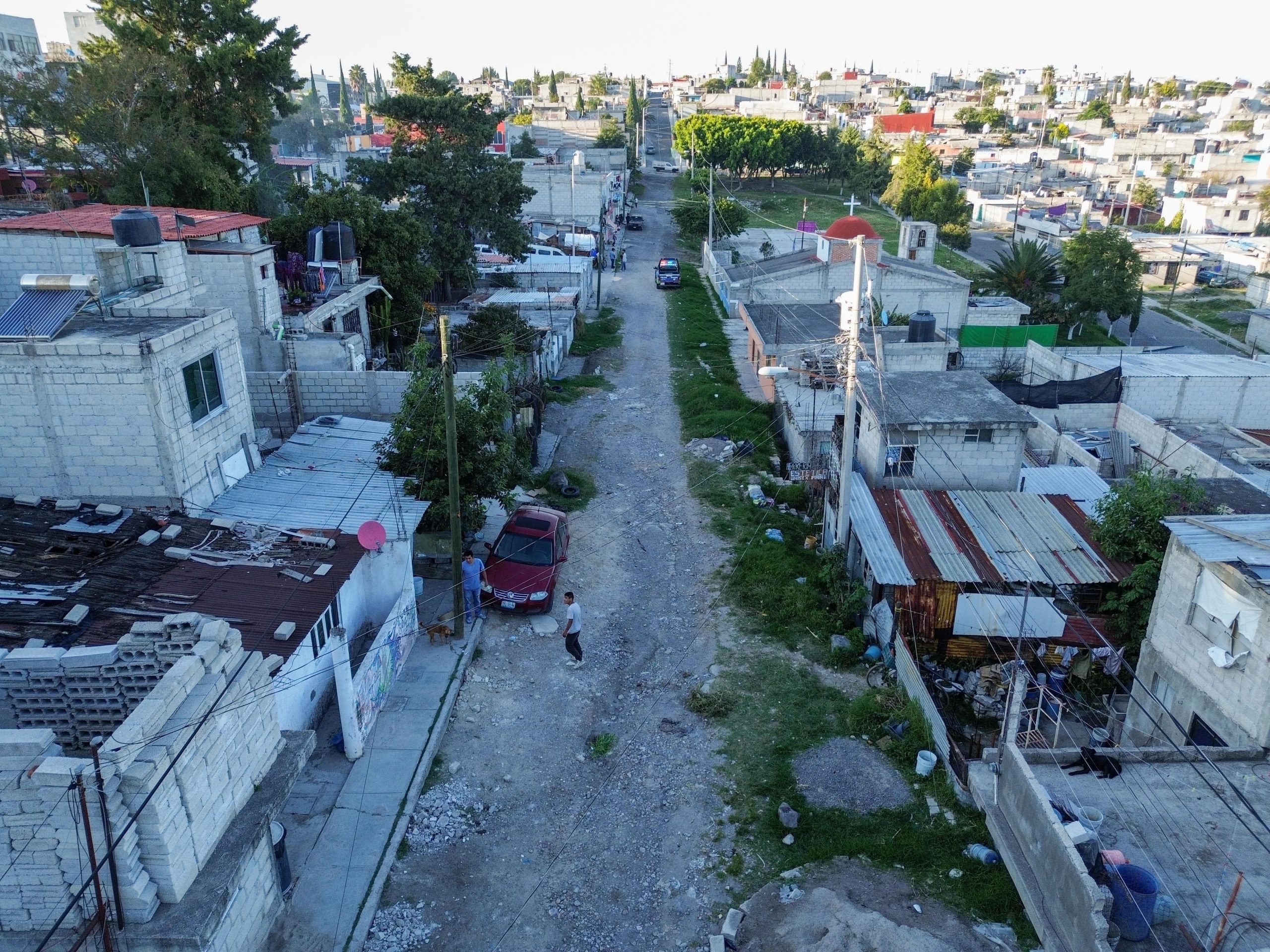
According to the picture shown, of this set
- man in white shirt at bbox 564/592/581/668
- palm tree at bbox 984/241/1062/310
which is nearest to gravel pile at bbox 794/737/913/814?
man in white shirt at bbox 564/592/581/668

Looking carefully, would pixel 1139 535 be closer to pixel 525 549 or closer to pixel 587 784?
pixel 587 784

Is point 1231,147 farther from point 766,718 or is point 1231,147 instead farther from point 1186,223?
point 766,718

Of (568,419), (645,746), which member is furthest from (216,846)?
(568,419)

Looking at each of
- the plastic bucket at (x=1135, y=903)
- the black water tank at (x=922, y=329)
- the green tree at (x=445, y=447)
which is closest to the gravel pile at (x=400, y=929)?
the plastic bucket at (x=1135, y=903)

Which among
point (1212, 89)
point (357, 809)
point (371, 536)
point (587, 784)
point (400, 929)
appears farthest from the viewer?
point (1212, 89)

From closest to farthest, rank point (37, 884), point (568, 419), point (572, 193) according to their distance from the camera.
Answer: point (37, 884) → point (568, 419) → point (572, 193)

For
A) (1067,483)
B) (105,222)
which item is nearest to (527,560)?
(105,222)

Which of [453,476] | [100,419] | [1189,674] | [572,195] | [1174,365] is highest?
[572,195]
